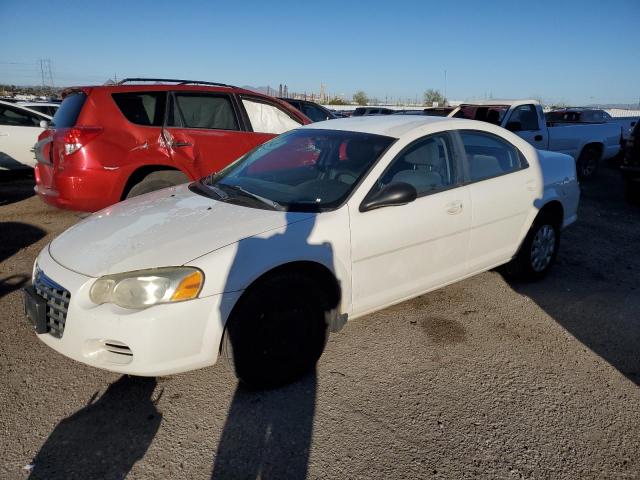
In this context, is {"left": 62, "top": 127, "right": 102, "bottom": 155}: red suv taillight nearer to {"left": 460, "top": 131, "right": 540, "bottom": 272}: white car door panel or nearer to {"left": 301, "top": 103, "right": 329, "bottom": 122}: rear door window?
{"left": 460, "top": 131, "right": 540, "bottom": 272}: white car door panel

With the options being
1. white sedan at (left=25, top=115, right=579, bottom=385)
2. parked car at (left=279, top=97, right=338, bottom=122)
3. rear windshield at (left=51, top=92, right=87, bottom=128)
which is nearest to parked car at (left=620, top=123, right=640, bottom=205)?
white sedan at (left=25, top=115, right=579, bottom=385)

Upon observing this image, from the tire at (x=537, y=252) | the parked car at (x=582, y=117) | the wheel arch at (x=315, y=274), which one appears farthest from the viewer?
the parked car at (x=582, y=117)

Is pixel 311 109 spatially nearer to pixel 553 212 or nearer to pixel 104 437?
pixel 553 212

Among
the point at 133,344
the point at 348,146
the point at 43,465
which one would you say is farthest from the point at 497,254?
the point at 43,465

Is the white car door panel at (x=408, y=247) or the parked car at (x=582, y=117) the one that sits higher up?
the parked car at (x=582, y=117)

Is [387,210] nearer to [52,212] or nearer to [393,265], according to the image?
[393,265]

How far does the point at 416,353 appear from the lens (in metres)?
3.25

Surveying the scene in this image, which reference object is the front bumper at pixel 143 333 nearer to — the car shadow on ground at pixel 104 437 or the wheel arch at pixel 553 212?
the car shadow on ground at pixel 104 437

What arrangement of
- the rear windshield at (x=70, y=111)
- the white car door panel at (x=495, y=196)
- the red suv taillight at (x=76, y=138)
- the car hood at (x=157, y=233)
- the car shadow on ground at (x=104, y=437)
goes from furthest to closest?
the rear windshield at (x=70, y=111) → the red suv taillight at (x=76, y=138) → the white car door panel at (x=495, y=196) → the car hood at (x=157, y=233) → the car shadow on ground at (x=104, y=437)

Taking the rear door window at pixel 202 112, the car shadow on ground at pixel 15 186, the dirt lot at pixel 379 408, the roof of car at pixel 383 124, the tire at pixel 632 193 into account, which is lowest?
the dirt lot at pixel 379 408

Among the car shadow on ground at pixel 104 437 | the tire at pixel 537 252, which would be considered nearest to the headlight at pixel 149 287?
the car shadow on ground at pixel 104 437

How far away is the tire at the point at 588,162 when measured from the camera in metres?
10.7

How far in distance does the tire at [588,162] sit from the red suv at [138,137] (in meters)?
8.09

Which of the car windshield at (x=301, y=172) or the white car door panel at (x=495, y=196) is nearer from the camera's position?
the car windshield at (x=301, y=172)
